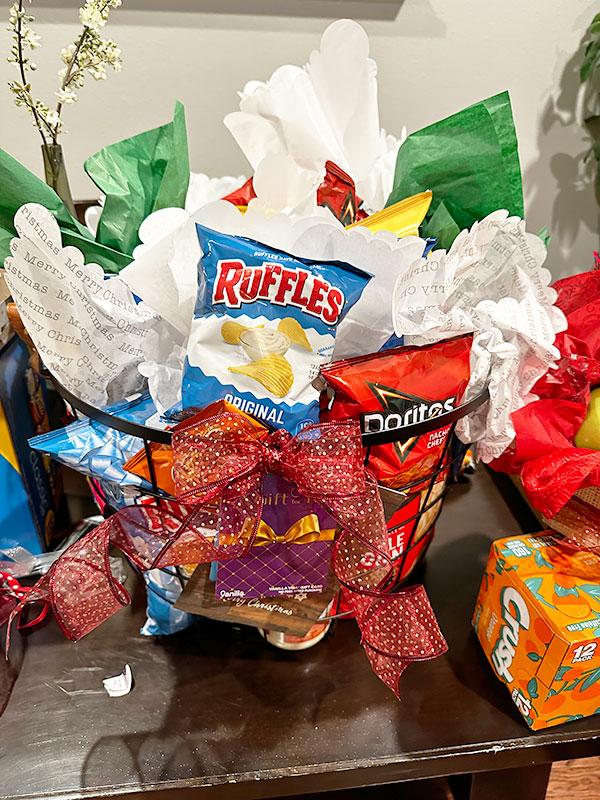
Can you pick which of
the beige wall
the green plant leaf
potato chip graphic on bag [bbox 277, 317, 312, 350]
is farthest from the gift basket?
the green plant leaf

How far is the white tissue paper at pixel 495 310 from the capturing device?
0.48 m

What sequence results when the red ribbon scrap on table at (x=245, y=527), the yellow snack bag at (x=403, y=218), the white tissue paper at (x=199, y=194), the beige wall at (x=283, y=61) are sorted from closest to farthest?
the red ribbon scrap on table at (x=245, y=527) → the yellow snack bag at (x=403, y=218) → the white tissue paper at (x=199, y=194) → the beige wall at (x=283, y=61)

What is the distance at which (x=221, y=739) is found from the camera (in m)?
0.52

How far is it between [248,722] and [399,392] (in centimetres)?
31

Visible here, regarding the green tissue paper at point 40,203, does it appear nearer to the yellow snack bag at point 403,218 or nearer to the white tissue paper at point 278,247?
the white tissue paper at point 278,247

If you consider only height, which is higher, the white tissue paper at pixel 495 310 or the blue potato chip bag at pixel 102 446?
the white tissue paper at pixel 495 310

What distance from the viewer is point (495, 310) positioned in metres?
0.51

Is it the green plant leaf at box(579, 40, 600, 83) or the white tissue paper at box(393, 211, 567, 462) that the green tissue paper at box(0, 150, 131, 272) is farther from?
the green plant leaf at box(579, 40, 600, 83)

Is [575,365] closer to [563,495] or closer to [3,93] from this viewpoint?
[563,495]

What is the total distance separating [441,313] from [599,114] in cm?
90

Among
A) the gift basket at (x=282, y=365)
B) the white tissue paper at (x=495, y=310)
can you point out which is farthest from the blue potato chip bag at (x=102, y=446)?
the white tissue paper at (x=495, y=310)

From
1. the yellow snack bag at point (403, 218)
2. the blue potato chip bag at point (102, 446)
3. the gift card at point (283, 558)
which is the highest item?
the yellow snack bag at point (403, 218)

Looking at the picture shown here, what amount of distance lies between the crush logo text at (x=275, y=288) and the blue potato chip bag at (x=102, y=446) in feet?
0.39

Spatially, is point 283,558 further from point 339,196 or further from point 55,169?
point 55,169
